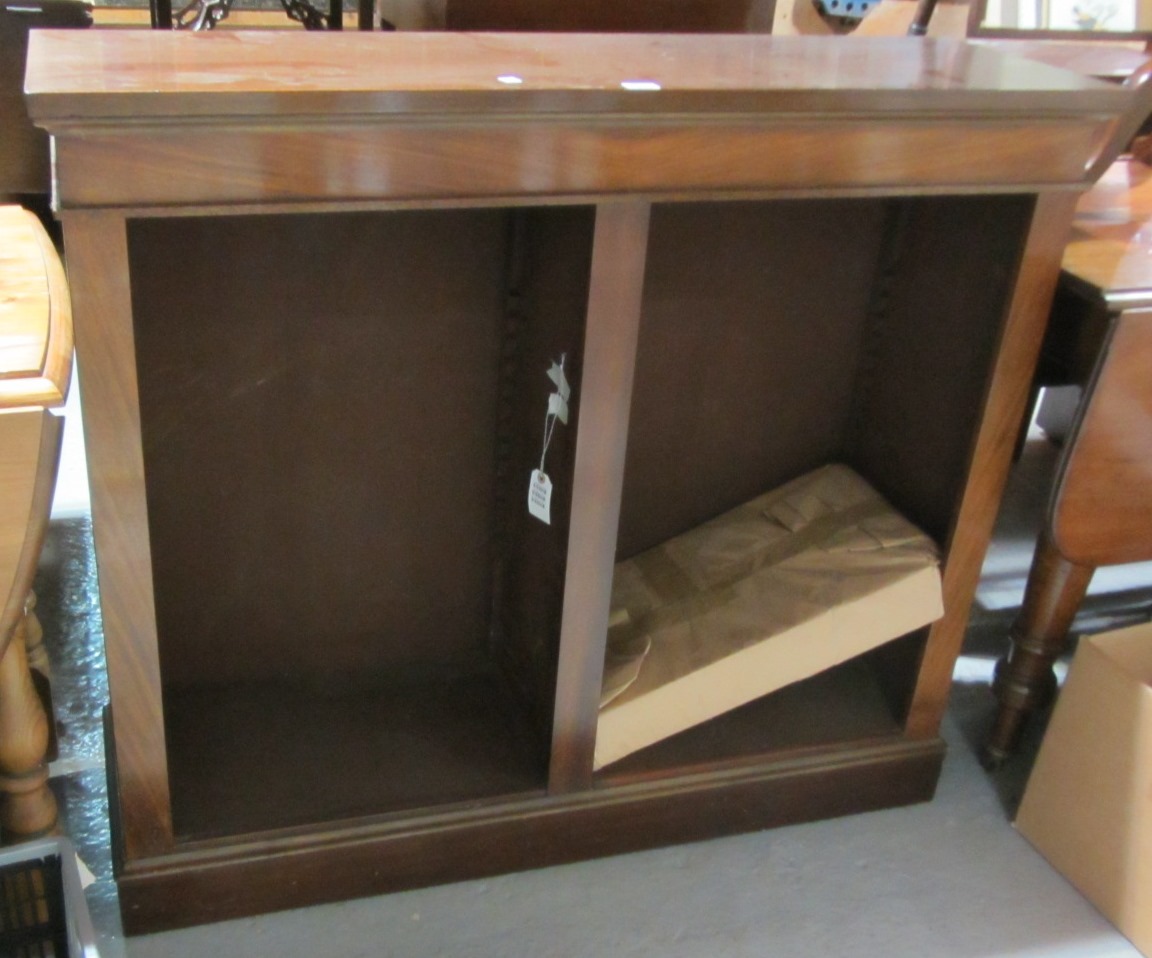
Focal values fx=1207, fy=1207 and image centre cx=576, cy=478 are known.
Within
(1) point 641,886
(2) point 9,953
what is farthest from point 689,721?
(2) point 9,953

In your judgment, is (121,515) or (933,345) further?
(933,345)

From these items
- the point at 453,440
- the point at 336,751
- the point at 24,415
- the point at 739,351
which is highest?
the point at 24,415

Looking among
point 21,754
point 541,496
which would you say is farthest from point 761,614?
point 21,754

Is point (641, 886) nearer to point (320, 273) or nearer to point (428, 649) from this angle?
point (428, 649)

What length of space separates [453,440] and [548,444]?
0.20 metres

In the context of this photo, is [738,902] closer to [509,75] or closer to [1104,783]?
[1104,783]

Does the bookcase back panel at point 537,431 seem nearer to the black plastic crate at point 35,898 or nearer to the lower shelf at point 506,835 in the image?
the lower shelf at point 506,835

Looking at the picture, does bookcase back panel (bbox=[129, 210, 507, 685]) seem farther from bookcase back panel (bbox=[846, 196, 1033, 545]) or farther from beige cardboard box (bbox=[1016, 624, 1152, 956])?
beige cardboard box (bbox=[1016, 624, 1152, 956])

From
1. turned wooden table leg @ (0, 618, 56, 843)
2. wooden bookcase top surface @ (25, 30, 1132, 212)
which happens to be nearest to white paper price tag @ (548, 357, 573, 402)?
wooden bookcase top surface @ (25, 30, 1132, 212)

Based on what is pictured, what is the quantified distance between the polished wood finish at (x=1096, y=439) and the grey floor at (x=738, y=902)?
A: 206 millimetres

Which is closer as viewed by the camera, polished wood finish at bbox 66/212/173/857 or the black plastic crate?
polished wood finish at bbox 66/212/173/857

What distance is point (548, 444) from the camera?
51.4 inches

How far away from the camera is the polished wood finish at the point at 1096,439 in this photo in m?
1.25

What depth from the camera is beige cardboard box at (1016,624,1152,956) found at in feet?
4.40
